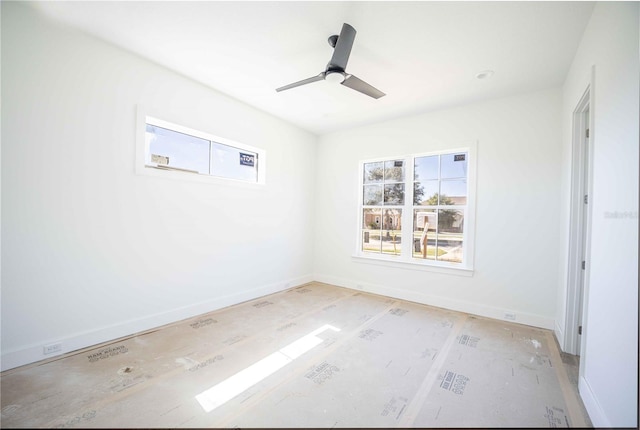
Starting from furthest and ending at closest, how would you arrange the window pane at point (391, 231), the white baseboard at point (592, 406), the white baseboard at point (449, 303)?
the window pane at point (391, 231)
the white baseboard at point (449, 303)
the white baseboard at point (592, 406)

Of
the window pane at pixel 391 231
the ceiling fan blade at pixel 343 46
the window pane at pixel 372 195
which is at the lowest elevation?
the window pane at pixel 391 231

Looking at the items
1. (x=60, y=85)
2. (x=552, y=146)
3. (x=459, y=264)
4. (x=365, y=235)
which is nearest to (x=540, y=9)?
(x=552, y=146)

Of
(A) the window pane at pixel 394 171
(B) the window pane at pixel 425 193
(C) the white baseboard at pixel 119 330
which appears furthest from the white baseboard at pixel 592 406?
(C) the white baseboard at pixel 119 330

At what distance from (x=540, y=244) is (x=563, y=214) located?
47cm

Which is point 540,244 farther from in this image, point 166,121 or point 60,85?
point 60,85

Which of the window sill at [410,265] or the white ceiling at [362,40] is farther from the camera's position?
the window sill at [410,265]

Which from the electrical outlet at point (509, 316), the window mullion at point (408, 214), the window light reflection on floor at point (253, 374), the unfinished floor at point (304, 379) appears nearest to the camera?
the unfinished floor at point (304, 379)

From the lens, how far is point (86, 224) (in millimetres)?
2572

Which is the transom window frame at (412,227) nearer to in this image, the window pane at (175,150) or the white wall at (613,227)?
the white wall at (613,227)

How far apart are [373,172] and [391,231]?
3.73ft

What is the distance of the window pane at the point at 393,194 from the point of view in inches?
177

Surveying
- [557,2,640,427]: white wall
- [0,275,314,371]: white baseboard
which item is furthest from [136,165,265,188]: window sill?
[557,2,640,427]: white wall

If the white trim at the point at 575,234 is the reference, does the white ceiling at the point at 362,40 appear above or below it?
above

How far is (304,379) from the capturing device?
7.00ft
